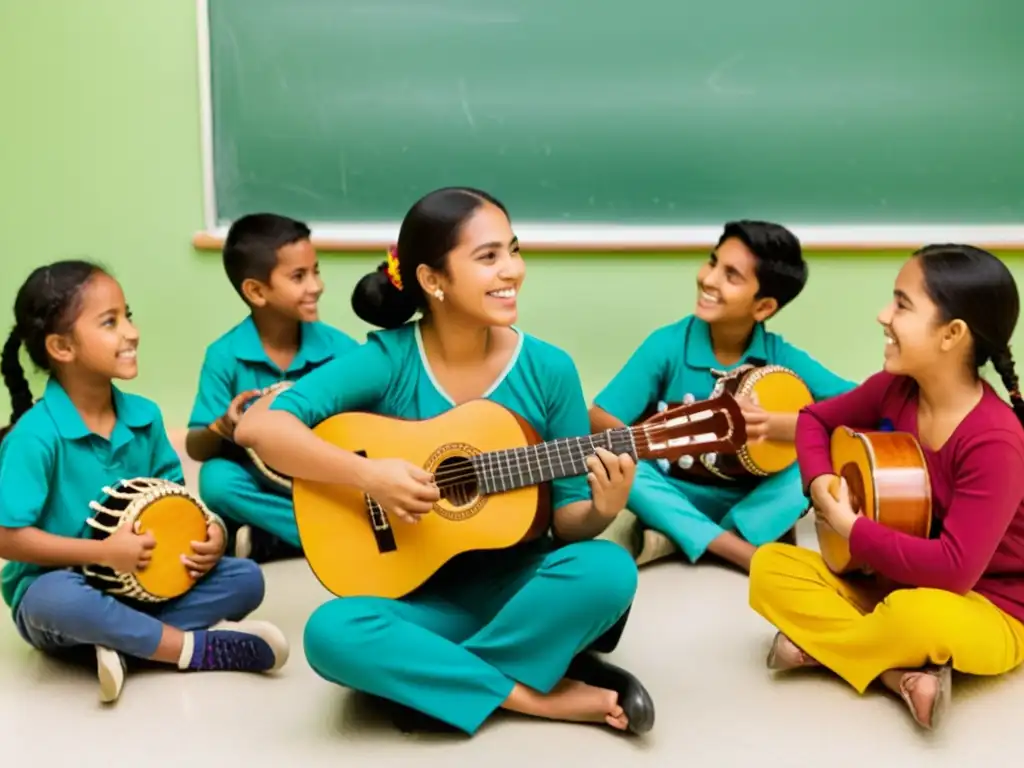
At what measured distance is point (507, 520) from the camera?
176cm

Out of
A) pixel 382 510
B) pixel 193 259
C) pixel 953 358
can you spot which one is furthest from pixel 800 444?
pixel 193 259

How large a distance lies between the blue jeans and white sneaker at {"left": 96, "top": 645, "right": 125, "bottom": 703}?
0.07 feet

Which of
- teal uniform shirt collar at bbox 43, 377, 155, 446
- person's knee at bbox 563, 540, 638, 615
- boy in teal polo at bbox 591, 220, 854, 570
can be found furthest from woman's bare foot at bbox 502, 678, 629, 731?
teal uniform shirt collar at bbox 43, 377, 155, 446

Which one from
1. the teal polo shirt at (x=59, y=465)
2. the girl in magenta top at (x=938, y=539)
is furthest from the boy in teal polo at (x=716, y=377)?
the teal polo shirt at (x=59, y=465)

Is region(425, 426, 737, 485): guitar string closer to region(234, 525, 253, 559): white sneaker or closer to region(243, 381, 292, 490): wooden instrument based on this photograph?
region(243, 381, 292, 490): wooden instrument

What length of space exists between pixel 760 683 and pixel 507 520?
609mm

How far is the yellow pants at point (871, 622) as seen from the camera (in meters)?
1.76

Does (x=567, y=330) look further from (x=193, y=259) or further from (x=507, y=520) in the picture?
(x=507, y=520)

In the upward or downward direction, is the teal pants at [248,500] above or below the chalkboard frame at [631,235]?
below

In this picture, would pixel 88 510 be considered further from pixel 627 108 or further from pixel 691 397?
pixel 627 108

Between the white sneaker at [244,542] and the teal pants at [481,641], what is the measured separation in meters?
0.89

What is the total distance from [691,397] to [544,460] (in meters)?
0.96

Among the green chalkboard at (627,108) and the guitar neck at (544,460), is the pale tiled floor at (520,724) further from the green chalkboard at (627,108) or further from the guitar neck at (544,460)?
the green chalkboard at (627,108)

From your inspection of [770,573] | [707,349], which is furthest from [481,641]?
[707,349]
